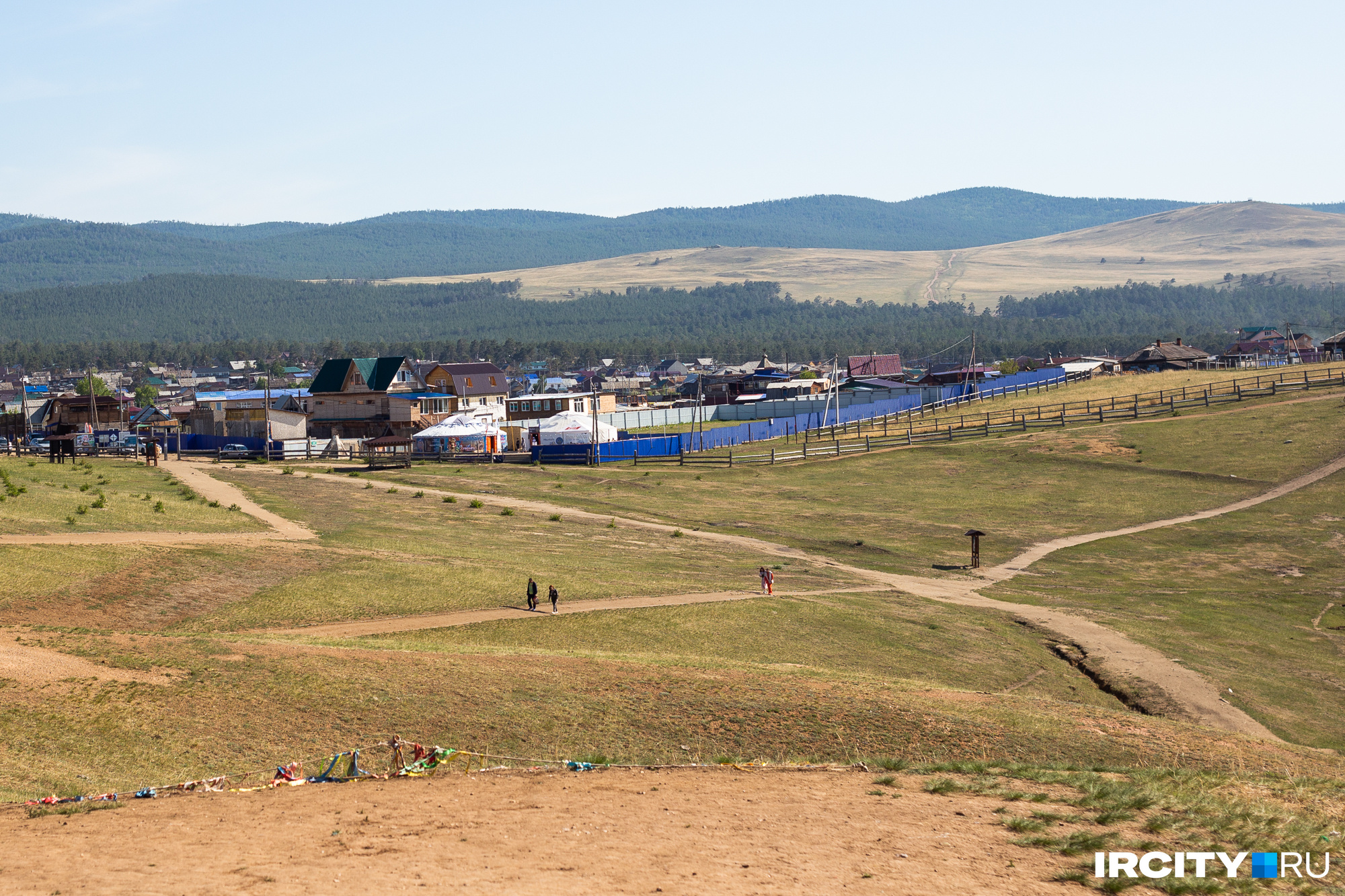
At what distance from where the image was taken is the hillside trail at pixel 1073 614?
29406mm

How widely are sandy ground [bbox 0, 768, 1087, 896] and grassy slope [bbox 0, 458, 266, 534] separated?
27011 mm

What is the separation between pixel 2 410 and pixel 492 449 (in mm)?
62007

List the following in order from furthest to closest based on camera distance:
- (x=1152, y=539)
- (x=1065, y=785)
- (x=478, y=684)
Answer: (x=1152, y=539) < (x=478, y=684) < (x=1065, y=785)

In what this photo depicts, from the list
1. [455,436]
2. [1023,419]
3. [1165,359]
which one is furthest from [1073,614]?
[1165,359]

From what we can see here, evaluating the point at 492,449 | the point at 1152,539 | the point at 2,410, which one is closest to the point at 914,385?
the point at 492,449

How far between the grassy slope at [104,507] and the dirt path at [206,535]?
807mm

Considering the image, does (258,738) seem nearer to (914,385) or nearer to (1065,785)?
(1065,785)

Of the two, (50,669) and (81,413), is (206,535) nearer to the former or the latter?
(50,669)

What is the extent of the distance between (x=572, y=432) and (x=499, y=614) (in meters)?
59.7

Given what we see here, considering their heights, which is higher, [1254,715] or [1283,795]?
[1283,795]

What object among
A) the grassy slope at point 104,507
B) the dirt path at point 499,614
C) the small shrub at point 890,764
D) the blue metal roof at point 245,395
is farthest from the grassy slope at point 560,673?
the blue metal roof at point 245,395

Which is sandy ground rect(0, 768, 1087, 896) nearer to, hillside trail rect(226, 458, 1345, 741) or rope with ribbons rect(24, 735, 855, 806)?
rope with ribbons rect(24, 735, 855, 806)

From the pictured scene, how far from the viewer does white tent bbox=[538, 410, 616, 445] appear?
306 feet

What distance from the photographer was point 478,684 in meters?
24.1
